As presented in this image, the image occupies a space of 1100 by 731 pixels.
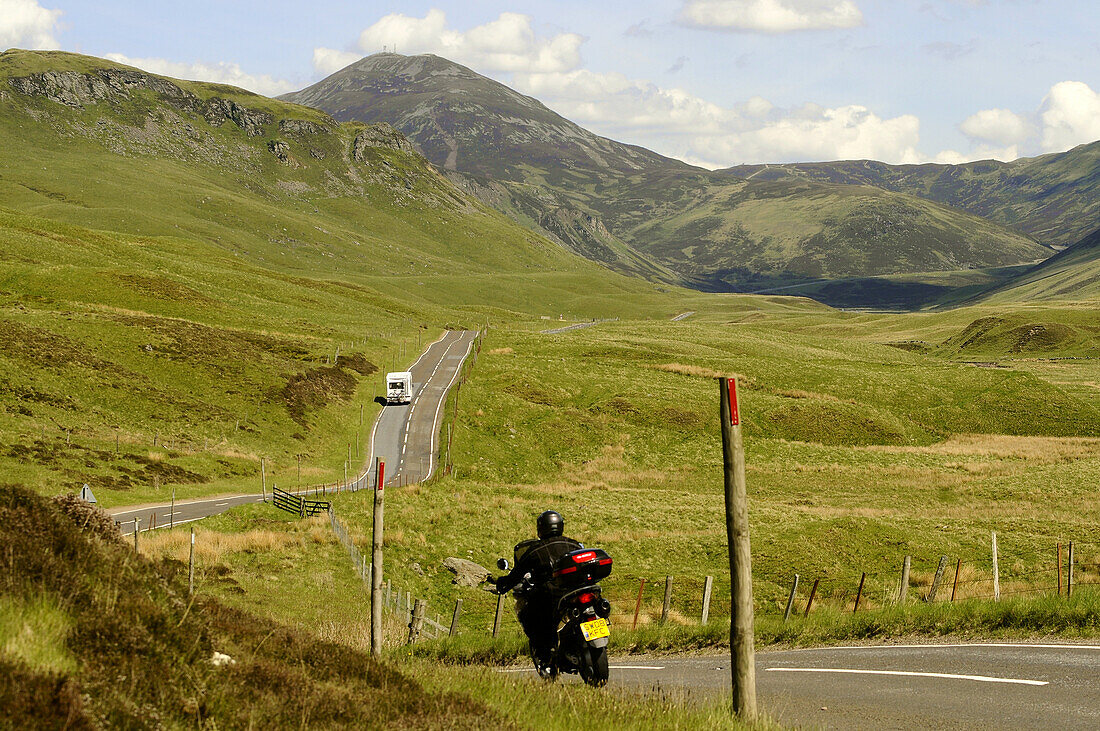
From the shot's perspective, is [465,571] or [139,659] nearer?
[139,659]

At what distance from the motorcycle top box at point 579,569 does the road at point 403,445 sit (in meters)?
27.7

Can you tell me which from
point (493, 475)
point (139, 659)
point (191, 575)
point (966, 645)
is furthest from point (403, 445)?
point (139, 659)

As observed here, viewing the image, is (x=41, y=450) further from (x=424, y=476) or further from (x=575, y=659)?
(x=575, y=659)

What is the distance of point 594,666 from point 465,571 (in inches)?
936

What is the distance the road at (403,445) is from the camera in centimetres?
4322

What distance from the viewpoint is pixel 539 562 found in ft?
39.2

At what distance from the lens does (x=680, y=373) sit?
99.1 m

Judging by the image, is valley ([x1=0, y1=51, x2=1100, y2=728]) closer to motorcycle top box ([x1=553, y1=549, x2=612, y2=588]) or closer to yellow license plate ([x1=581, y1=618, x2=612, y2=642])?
yellow license plate ([x1=581, y1=618, x2=612, y2=642])

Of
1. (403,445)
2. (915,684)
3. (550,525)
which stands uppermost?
(550,525)

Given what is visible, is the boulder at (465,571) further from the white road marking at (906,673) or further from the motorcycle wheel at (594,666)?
the motorcycle wheel at (594,666)

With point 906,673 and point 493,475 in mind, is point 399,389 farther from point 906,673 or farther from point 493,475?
point 906,673

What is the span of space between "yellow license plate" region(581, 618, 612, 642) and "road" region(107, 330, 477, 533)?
92.2ft

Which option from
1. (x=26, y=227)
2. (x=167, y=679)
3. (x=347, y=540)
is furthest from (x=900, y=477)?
(x=26, y=227)

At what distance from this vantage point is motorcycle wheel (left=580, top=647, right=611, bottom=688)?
443 inches
